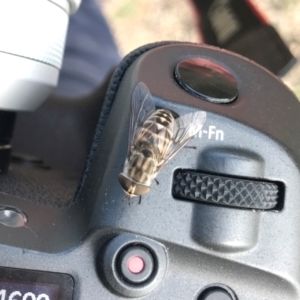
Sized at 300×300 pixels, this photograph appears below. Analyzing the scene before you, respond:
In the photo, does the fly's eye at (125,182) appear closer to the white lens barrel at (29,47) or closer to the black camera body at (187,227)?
the black camera body at (187,227)

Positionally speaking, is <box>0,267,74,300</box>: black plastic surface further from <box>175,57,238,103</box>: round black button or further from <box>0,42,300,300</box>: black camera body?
<box>175,57,238,103</box>: round black button

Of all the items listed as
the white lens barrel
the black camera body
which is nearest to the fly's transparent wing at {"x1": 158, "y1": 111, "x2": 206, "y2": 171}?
the black camera body

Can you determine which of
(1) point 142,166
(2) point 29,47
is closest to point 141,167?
(1) point 142,166

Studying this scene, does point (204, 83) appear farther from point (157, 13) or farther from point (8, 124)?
point (157, 13)

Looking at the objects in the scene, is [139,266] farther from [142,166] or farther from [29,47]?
[29,47]

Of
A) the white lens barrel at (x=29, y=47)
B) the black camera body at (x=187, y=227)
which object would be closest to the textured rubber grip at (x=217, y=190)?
the black camera body at (x=187, y=227)

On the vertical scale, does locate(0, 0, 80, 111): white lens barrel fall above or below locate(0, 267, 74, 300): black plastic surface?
above
